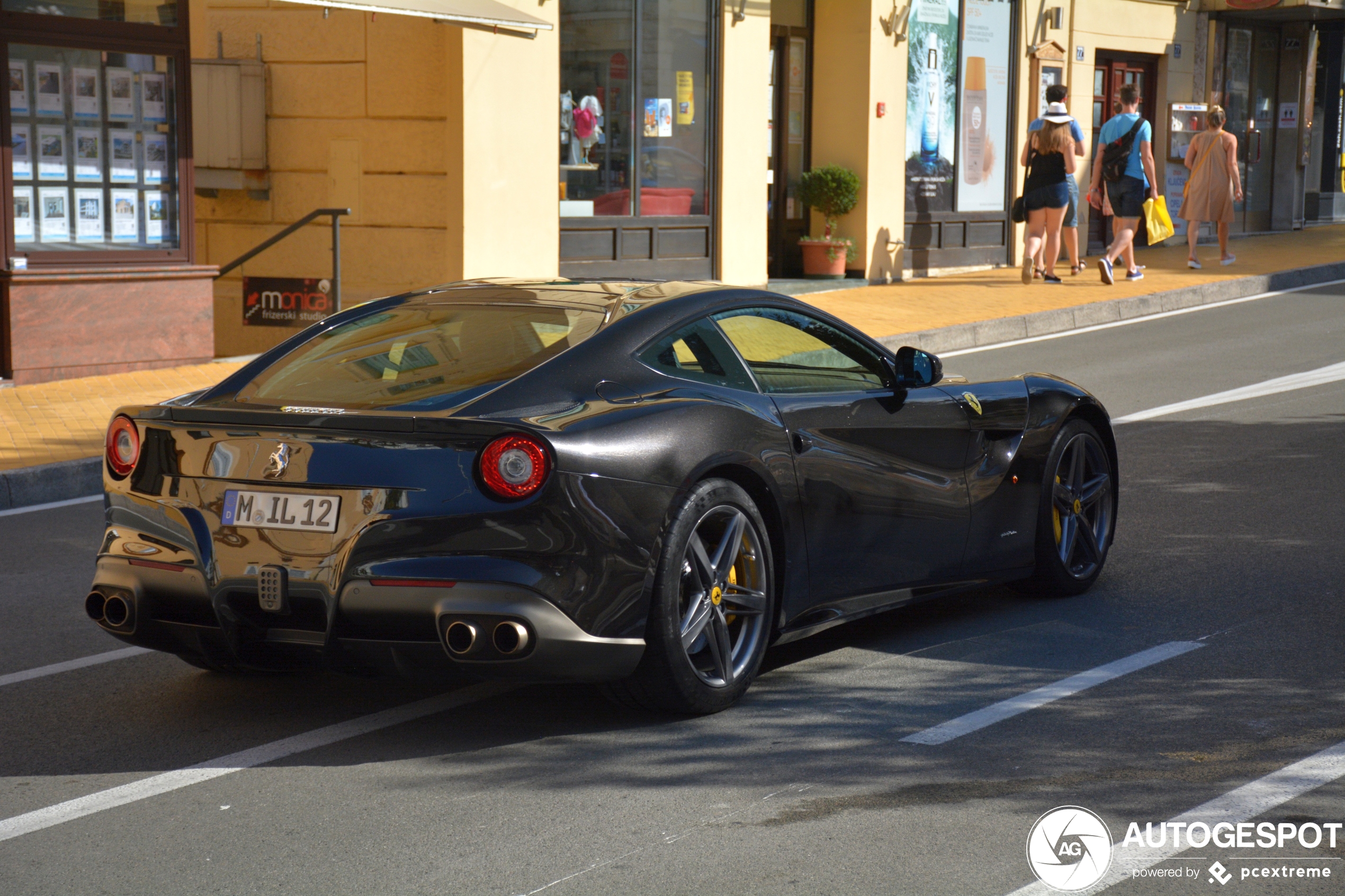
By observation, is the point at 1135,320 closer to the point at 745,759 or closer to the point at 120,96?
the point at 120,96

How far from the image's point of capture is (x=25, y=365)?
1209 centimetres

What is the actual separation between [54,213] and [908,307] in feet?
27.7

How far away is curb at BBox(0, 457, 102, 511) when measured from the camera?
343 inches

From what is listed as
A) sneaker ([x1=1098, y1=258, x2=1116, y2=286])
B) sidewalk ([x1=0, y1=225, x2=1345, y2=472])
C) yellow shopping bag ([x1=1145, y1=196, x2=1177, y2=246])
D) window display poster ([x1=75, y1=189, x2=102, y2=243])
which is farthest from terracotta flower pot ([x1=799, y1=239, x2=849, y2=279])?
window display poster ([x1=75, y1=189, x2=102, y2=243])

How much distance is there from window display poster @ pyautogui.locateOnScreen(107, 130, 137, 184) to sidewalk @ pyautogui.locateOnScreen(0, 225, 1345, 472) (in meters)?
1.53

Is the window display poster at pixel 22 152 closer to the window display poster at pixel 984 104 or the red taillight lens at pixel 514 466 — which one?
the red taillight lens at pixel 514 466

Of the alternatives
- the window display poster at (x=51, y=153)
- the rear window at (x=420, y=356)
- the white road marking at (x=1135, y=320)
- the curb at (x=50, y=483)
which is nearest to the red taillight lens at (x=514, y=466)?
the rear window at (x=420, y=356)

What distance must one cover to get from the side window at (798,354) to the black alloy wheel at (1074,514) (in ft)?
3.27

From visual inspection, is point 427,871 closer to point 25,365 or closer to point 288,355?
point 288,355

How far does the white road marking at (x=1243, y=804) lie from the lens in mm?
3654

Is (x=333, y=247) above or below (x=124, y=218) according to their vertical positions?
below

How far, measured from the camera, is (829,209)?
19.5 metres

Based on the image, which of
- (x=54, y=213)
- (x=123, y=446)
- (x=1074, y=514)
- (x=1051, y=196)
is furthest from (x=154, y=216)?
(x=1051, y=196)

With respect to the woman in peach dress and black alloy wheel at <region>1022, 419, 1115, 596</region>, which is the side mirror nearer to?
black alloy wheel at <region>1022, 419, 1115, 596</region>
